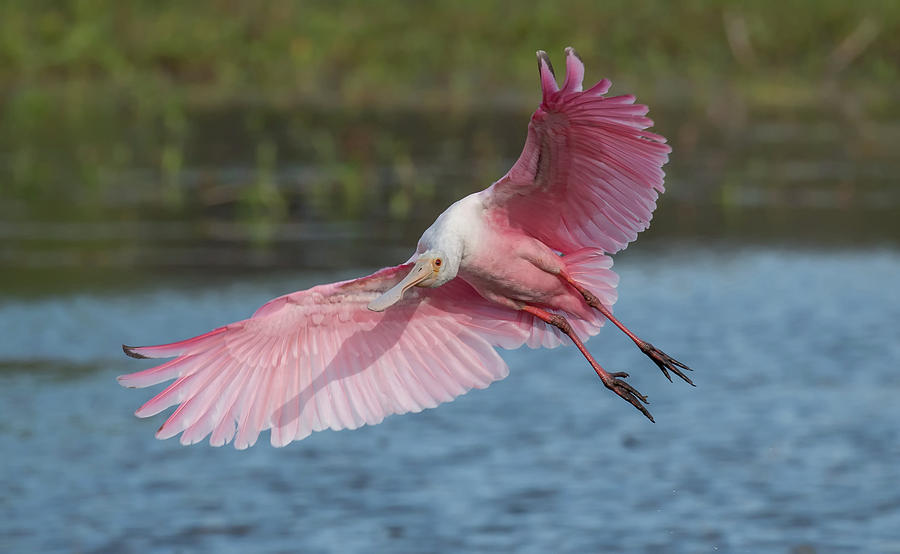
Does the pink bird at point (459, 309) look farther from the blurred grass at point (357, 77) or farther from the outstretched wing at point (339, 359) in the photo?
the blurred grass at point (357, 77)

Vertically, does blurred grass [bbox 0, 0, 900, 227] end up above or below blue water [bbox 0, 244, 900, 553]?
above

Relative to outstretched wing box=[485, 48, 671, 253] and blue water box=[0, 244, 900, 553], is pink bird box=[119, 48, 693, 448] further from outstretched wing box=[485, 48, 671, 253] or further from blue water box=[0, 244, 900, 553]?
blue water box=[0, 244, 900, 553]

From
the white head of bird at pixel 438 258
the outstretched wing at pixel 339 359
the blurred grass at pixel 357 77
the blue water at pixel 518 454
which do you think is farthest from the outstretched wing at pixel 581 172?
the blurred grass at pixel 357 77

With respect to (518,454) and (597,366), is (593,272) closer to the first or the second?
(597,366)

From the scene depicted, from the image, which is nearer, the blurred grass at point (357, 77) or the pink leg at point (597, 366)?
the pink leg at point (597, 366)

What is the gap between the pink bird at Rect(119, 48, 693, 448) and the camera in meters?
6.66

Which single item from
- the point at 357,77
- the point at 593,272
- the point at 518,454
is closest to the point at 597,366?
the point at 593,272

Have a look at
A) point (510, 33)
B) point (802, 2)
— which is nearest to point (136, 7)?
point (510, 33)

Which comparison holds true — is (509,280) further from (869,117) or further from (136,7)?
(136,7)

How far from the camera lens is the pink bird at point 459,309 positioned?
666 centimetres

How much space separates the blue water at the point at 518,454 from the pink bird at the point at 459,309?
2.17 m

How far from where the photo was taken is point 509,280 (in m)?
6.93

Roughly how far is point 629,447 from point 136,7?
20.4 meters

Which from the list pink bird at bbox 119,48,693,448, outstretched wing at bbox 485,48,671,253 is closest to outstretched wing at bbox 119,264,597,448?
pink bird at bbox 119,48,693,448
